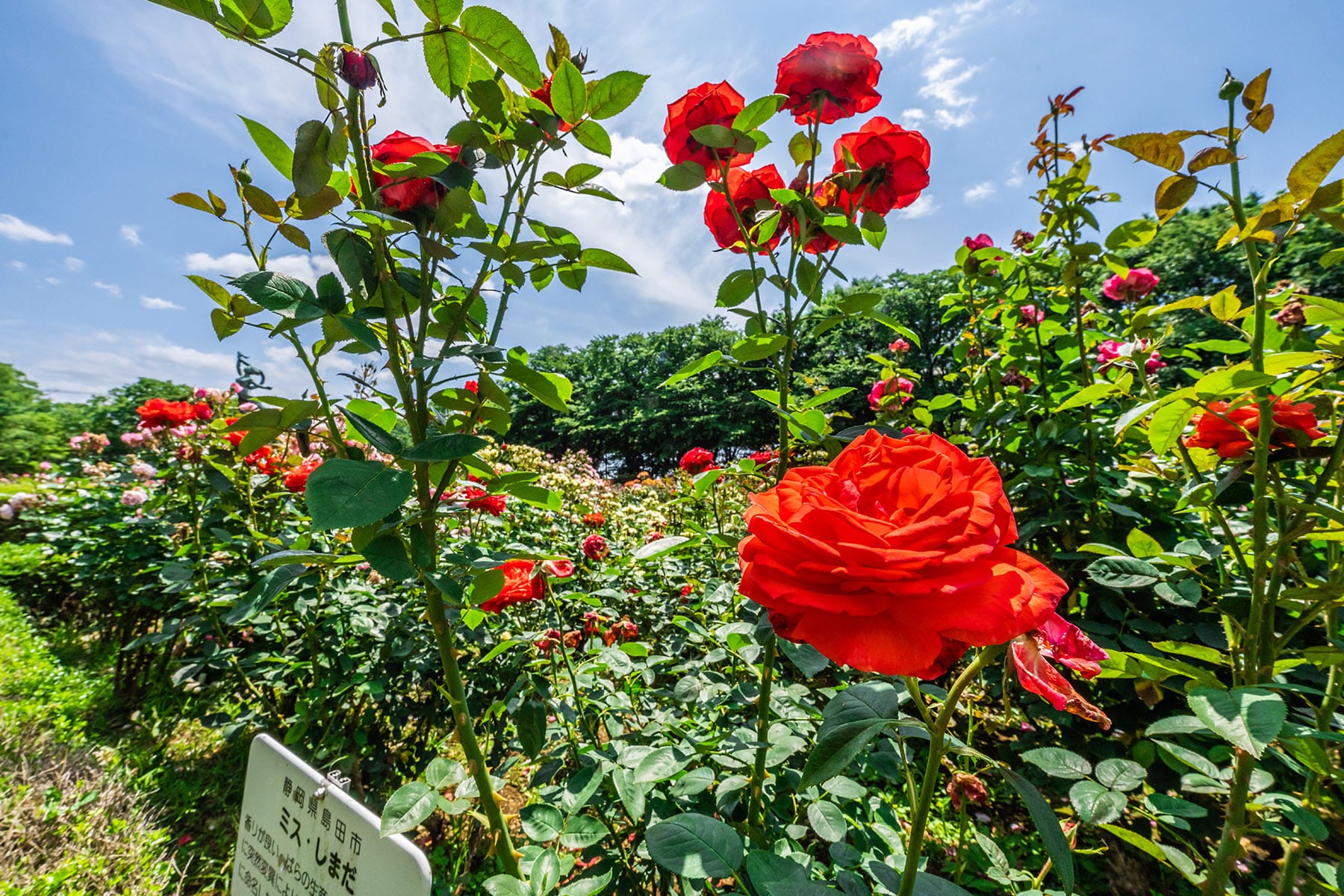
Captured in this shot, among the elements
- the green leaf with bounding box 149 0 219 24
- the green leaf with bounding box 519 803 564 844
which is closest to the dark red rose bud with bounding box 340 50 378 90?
the green leaf with bounding box 149 0 219 24

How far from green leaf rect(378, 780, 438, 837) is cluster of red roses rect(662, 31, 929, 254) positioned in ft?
3.14

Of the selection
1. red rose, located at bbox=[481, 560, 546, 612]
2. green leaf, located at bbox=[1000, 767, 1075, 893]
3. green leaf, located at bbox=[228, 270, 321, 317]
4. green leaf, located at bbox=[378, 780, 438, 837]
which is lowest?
green leaf, located at bbox=[378, 780, 438, 837]

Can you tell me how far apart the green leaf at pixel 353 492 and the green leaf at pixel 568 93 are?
Answer: 1.58 feet

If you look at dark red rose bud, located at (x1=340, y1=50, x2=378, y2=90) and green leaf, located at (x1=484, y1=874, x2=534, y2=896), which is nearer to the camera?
dark red rose bud, located at (x1=340, y1=50, x2=378, y2=90)

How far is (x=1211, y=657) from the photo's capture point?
26.3 inches

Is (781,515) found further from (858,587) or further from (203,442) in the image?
(203,442)

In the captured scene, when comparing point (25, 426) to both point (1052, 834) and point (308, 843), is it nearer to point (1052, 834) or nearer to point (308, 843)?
point (308, 843)

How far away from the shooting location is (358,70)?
581 mm

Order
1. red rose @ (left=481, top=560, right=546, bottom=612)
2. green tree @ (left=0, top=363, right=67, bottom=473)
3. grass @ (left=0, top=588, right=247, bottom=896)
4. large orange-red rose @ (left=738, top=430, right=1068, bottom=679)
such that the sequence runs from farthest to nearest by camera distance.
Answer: green tree @ (left=0, top=363, right=67, bottom=473), grass @ (left=0, top=588, right=247, bottom=896), red rose @ (left=481, top=560, right=546, bottom=612), large orange-red rose @ (left=738, top=430, right=1068, bottom=679)

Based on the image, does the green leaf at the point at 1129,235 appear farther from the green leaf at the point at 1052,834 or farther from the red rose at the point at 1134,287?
the red rose at the point at 1134,287

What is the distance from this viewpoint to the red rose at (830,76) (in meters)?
0.82

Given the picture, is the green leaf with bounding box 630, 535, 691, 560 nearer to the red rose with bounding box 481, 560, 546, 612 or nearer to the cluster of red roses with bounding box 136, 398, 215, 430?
the red rose with bounding box 481, 560, 546, 612

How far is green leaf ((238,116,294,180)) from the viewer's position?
2.04 ft

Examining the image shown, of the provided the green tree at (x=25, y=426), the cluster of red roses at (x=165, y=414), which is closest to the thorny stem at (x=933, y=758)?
the cluster of red roses at (x=165, y=414)
